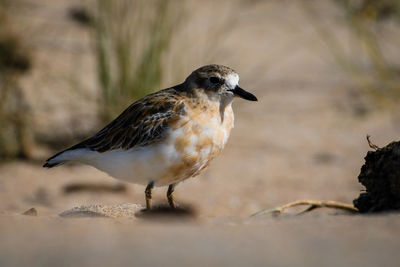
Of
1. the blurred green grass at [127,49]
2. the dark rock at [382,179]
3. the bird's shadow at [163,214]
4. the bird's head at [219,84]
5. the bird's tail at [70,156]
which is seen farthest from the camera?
the blurred green grass at [127,49]

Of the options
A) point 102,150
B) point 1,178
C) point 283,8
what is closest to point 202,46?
point 283,8

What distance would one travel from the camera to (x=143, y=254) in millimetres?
2592

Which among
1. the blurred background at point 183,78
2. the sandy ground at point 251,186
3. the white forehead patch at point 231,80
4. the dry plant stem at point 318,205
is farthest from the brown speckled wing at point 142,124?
the blurred background at point 183,78

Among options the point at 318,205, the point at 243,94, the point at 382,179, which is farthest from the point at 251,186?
the point at 382,179

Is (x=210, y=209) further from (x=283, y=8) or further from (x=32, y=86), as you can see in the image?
(x=283, y=8)

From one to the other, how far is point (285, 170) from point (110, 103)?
2445 millimetres

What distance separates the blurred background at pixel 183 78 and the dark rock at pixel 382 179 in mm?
2528

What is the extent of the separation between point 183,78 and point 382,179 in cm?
488

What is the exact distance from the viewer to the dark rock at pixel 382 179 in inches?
141

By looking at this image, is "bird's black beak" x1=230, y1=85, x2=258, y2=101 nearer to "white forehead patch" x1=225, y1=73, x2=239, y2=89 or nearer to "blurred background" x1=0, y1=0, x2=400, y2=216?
"white forehead patch" x1=225, y1=73, x2=239, y2=89

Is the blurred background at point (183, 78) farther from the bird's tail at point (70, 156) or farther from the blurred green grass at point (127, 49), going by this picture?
the bird's tail at point (70, 156)

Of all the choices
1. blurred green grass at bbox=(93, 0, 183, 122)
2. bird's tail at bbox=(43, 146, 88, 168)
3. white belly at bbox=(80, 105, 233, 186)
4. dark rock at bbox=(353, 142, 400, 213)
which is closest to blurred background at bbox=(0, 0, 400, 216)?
blurred green grass at bbox=(93, 0, 183, 122)

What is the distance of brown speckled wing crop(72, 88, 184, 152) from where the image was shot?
13.8 ft

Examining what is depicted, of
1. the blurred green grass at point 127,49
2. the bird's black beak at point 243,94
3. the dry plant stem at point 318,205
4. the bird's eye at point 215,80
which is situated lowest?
the dry plant stem at point 318,205
